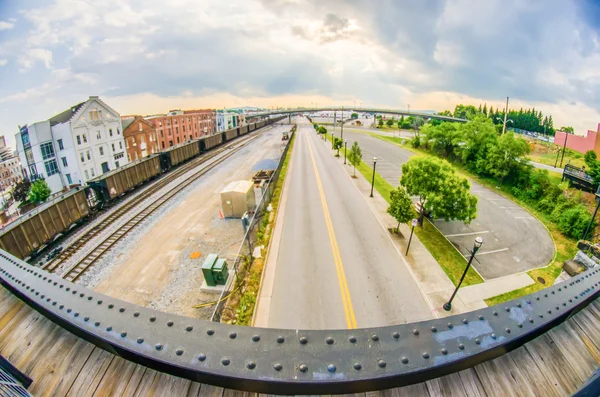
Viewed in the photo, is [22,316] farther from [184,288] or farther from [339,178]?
[339,178]

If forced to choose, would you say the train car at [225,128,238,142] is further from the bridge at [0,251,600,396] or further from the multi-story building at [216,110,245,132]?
the bridge at [0,251,600,396]

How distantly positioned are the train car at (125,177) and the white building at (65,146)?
592 inches

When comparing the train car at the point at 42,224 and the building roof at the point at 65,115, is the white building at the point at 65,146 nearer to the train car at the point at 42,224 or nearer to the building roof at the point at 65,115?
the building roof at the point at 65,115

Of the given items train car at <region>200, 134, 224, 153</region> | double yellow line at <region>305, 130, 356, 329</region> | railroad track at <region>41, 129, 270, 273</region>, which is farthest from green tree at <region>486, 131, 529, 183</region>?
train car at <region>200, 134, 224, 153</region>

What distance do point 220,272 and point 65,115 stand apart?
4544cm

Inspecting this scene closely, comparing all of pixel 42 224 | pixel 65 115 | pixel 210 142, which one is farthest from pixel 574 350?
pixel 65 115

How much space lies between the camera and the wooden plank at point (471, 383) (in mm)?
2447

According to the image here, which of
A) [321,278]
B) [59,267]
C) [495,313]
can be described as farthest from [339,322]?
[59,267]

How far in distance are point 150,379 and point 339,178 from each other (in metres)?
30.6

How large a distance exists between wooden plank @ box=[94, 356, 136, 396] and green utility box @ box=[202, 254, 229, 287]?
10934 millimetres

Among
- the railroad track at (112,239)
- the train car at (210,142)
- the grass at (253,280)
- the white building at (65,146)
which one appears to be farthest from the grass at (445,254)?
the white building at (65,146)

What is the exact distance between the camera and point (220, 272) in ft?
43.4

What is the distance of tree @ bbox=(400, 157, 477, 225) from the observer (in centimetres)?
1717

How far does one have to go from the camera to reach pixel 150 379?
2.50 m
